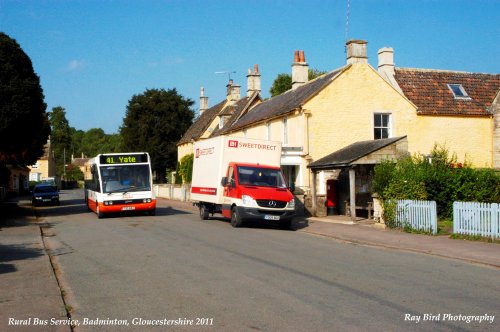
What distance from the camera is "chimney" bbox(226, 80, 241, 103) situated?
174 ft

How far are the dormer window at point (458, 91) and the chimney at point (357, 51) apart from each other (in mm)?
7089

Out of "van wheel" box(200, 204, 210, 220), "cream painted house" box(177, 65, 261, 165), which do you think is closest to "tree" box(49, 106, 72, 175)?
"cream painted house" box(177, 65, 261, 165)

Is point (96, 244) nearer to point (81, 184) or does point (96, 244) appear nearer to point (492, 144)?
point (492, 144)

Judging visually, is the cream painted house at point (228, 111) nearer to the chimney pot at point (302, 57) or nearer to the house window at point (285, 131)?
the chimney pot at point (302, 57)

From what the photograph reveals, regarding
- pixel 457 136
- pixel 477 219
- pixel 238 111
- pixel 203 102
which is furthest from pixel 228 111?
pixel 477 219

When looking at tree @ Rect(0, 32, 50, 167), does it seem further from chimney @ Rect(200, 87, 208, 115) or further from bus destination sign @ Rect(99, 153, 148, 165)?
chimney @ Rect(200, 87, 208, 115)

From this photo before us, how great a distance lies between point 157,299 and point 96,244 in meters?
7.45

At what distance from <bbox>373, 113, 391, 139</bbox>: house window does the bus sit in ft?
42.6

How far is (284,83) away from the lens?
2557 inches

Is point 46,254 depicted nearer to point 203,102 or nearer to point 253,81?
point 253,81

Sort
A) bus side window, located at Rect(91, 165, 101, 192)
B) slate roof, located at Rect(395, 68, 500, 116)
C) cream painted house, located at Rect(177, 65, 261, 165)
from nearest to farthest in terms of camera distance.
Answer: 1. bus side window, located at Rect(91, 165, 101, 192)
2. slate roof, located at Rect(395, 68, 500, 116)
3. cream painted house, located at Rect(177, 65, 261, 165)

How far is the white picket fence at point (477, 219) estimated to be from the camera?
14.8m

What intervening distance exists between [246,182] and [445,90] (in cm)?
1810

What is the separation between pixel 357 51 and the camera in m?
29.1
